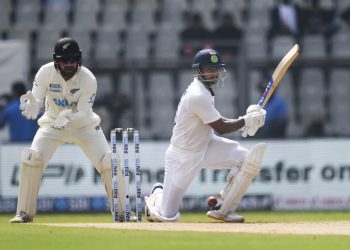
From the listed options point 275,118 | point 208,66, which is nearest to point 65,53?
point 208,66

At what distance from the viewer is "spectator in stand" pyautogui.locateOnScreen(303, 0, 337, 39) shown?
17922 mm

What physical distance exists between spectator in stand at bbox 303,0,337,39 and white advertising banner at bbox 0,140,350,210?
10.2 feet

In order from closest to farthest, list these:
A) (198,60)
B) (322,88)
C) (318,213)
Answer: (198,60)
(318,213)
(322,88)

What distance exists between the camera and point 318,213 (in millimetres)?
14492

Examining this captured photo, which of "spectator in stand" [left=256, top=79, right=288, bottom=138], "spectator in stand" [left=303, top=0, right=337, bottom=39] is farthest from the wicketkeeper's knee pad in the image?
"spectator in stand" [left=303, top=0, right=337, bottom=39]

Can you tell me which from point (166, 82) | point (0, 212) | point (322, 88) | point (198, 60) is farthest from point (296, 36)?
point (198, 60)

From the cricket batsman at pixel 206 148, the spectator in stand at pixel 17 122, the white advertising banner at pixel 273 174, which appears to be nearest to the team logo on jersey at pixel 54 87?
the cricket batsman at pixel 206 148

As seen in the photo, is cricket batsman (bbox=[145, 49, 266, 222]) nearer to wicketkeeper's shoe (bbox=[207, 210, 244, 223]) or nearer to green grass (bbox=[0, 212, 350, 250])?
wicketkeeper's shoe (bbox=[207, 210, 244, 223])

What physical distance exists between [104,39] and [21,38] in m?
1.34

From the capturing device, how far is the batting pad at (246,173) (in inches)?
415

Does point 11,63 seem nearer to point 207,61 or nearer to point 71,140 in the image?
point 71,140

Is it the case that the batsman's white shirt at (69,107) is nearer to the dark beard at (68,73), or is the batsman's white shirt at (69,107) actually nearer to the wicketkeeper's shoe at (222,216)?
the dark beard at (68,73)

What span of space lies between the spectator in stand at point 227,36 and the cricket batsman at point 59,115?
525 centimetres

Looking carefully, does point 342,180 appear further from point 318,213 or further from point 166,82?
point 166,82
